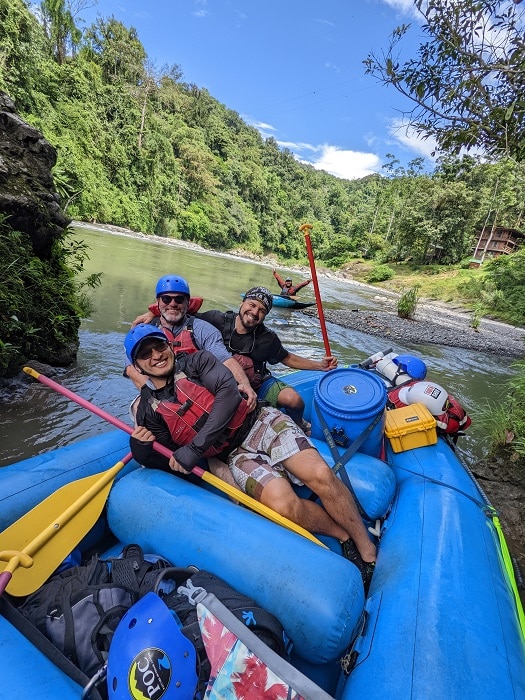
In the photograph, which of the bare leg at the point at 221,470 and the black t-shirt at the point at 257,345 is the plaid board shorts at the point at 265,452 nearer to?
the bare leg at the point at 221,470

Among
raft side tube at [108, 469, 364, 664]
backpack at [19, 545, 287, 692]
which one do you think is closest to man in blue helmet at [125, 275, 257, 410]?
raft side tube at [108, 469, 364, 664]

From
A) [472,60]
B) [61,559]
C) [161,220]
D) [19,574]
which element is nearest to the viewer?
[19,574]

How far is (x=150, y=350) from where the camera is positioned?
6.56 feet

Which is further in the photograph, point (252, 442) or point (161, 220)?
point (161, 220)

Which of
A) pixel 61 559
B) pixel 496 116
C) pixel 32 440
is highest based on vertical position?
pixel 496 116

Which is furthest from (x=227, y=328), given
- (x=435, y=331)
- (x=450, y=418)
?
(x=435, y=331)

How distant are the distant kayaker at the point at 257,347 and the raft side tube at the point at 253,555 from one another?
1271 millimetres

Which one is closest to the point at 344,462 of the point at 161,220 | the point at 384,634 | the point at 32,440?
the point at 384,634

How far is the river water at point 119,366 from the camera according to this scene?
346 centimetres

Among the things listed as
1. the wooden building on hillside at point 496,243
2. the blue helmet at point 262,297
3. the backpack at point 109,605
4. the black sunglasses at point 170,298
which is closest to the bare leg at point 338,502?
the backpack at point 109,605

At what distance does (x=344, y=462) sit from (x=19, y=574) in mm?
1629

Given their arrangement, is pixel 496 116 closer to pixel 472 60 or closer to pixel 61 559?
pixel 472 60

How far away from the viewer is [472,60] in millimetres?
3072

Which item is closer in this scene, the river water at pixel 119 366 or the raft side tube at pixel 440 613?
the raft side tube at pixel 440 613
